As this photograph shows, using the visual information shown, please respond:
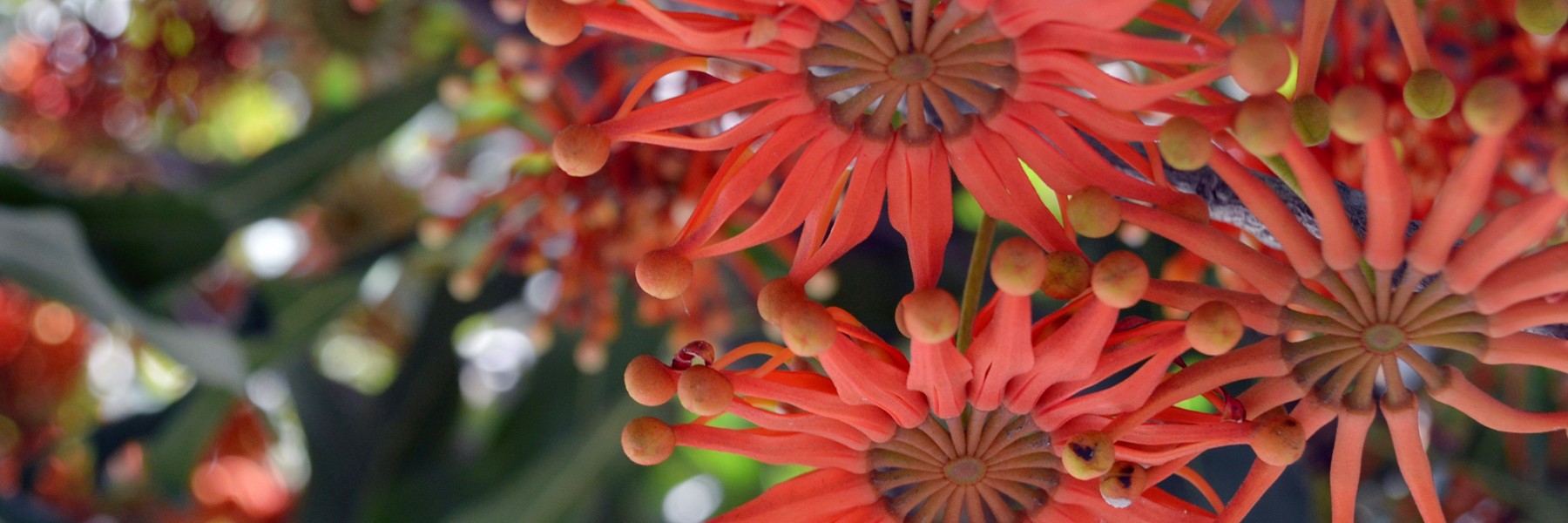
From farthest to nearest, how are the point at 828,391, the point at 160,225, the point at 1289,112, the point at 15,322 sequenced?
the point at 15,322 → the point at 160,225 → the point at 828,391 → the point at 1289,112

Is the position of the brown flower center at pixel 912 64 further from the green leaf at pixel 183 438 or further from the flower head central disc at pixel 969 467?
the green leaf at pixel 183 438

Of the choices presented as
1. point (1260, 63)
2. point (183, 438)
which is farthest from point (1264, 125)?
point (183, 438)

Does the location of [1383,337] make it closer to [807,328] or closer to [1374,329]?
[1374,329]

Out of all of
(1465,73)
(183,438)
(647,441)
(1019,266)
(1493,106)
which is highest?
(1465,73)

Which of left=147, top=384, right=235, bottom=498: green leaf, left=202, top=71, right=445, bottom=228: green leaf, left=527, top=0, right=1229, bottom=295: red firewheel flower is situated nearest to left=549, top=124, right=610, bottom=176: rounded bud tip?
left=527, top=0, right=1229, bottom=295: red firewheel flower

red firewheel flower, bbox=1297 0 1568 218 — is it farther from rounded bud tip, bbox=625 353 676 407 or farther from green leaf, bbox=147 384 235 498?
green leaf, bbox=147 384 235 498

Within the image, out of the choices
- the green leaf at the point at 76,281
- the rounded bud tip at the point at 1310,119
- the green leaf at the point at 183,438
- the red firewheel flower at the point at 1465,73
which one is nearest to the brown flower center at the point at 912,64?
the rounded bud tip at the point at 1310,119

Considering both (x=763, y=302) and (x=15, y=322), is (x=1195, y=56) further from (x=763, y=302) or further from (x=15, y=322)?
(x=15, y=322)

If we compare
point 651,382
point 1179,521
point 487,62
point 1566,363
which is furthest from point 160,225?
point 1566,363
